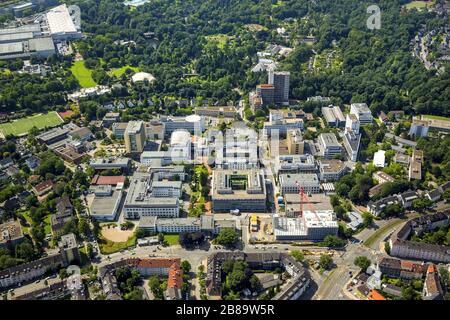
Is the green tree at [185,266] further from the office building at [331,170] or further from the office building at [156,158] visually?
the office building at [331,170]

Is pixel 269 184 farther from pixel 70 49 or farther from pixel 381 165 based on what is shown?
pixel 70 49

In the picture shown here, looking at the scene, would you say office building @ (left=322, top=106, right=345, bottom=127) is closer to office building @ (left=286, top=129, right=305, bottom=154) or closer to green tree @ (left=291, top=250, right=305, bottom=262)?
office building @ (left=286, top=129, right=305, bottom=154)

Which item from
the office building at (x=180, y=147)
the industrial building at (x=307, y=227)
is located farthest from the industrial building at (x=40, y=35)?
the industrial building at (x=307, y=227)

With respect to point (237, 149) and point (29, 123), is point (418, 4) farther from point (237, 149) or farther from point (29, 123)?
point (29, 123)

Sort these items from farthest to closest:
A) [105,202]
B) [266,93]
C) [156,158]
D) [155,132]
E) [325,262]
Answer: [266,93], [155,132], [156,158], [105,202], [325,262]

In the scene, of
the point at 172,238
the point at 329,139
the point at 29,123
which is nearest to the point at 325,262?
the point at 172,238
